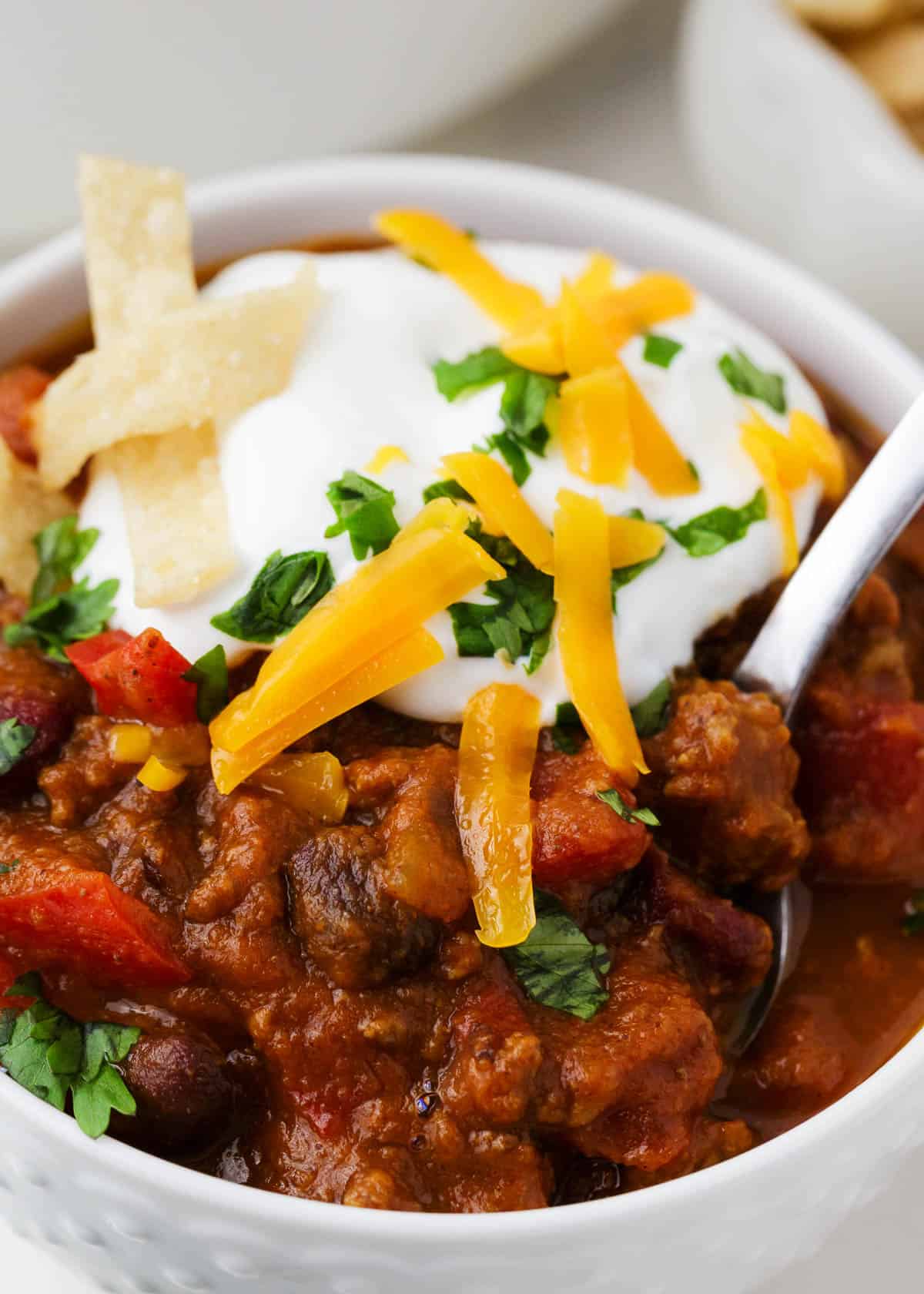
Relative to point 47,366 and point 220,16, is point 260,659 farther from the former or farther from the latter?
point 220,16

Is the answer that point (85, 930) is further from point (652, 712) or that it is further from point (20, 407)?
point (20, 407)

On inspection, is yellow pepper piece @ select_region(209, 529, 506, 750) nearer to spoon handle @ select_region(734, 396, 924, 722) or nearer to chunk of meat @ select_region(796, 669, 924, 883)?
spoon handle @ select_region(734, 396, 924, 722)

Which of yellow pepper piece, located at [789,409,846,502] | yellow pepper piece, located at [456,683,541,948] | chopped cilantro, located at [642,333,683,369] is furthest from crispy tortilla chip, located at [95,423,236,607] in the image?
yellow pepper piece, located at [789,409,846,502]

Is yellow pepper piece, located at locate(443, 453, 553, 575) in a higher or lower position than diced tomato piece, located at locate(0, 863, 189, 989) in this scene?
higher

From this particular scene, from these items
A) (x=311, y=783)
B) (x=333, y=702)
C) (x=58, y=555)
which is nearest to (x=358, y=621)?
(x=333, y=702)

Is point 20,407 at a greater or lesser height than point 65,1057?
greater

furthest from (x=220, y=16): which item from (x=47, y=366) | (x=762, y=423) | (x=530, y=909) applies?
(x=530, y=909)

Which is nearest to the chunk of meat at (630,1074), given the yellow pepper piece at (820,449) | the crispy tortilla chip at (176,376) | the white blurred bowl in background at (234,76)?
the yellow pepper piece at (820,449)
